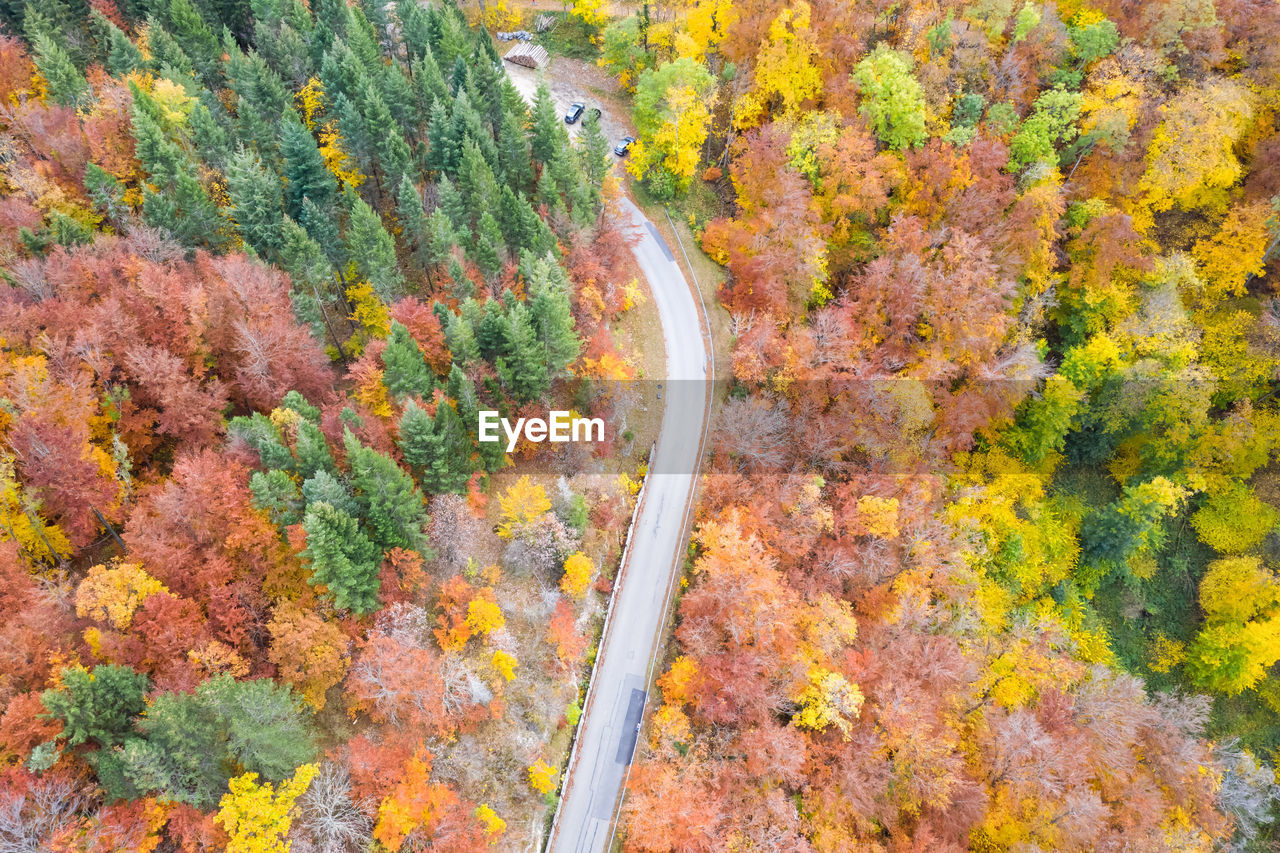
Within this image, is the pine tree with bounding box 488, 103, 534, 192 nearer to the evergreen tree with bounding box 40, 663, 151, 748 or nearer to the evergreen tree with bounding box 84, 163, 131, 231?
the evergreen tree with bounding box 84, 163, 131, 231

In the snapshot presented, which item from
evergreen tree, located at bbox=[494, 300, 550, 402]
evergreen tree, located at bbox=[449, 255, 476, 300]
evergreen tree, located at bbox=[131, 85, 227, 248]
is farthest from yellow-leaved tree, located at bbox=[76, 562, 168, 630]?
evergreen tree, located at bbox=[449, 255, 476, 300]

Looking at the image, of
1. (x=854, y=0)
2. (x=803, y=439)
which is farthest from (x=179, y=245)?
(x=854, y=0)

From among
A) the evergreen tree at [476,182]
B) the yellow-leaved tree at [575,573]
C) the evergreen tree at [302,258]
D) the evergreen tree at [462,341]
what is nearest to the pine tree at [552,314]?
the evergreen tree at [462,341]

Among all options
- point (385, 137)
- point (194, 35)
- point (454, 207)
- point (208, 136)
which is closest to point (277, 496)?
point (454, 207)

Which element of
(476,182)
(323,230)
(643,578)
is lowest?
(643,578)

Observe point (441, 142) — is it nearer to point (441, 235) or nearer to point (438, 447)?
point (441, 235)

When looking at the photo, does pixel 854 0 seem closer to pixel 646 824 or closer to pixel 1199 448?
pixel 1199 448
